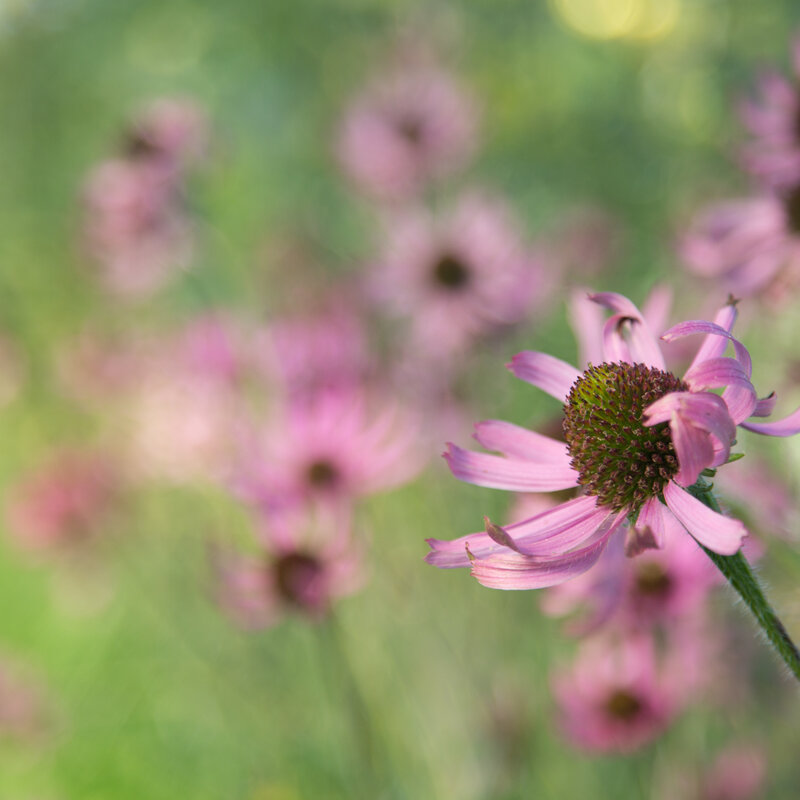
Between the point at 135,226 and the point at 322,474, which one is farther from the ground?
the point at 135,226

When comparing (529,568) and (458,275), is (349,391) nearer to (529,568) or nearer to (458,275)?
(458,275)

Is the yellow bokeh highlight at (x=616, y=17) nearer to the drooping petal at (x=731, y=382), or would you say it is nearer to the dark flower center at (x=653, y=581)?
the dark flower center at (x=653, y=581)

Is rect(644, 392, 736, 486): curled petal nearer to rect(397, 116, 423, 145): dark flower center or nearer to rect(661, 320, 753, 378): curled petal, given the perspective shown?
rect(661, 320, 753, 378): curled petal

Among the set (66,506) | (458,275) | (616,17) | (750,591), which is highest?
(616,17)

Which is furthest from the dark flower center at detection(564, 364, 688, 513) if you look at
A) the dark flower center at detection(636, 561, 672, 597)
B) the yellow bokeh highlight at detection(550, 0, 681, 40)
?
the yellow bokeh highlight at detection(550, 0, 681, 40)

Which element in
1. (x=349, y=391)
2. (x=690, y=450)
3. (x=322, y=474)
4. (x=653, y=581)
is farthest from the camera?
(x=349, y=391)

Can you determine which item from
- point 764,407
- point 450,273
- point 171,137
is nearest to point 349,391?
point 450,273

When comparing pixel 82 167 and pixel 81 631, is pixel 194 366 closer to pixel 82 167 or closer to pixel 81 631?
pixel 81 631

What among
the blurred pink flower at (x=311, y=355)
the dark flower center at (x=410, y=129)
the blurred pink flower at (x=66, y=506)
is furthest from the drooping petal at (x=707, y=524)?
the blurred pink flower at (x=66, y=506)
